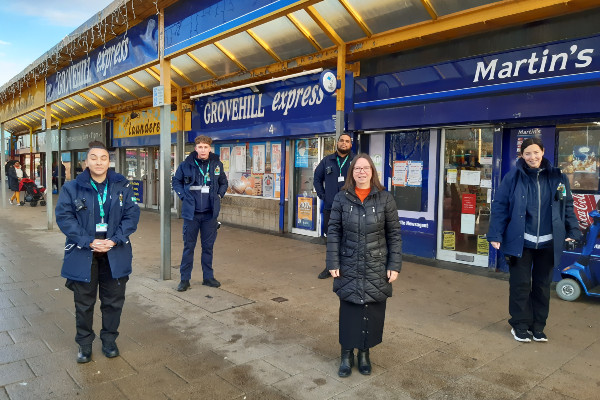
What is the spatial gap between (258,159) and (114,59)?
4266 millimetres

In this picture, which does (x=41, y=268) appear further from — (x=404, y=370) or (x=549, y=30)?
(x=549, y=30)

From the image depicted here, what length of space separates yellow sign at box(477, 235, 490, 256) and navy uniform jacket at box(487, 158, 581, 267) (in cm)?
277

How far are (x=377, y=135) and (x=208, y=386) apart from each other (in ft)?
19.3

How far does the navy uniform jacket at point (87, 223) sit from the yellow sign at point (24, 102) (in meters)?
9.29

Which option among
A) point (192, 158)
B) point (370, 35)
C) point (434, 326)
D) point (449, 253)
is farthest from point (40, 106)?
point (434, 326)

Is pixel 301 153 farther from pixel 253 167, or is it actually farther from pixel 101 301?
pixel 101 301

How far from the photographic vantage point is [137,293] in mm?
5508

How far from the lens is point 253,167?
11.1 m

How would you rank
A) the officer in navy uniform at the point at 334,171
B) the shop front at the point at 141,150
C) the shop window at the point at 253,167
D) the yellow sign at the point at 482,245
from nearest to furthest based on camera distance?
1. the officer in navy uniform at the point at 334,171
2. the yellow sign at the point at 482,245
3. the shop window at the point at 253,167
4. the shop front at the point at 141,150

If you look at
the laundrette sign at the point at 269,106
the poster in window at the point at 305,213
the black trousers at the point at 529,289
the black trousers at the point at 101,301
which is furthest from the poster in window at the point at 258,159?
the black trousers at the point at 529,289

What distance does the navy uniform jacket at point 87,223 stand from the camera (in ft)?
11.3

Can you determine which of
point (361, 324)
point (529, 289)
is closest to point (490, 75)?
point (529, 289)

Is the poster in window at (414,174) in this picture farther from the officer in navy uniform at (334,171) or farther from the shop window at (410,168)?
the officer in navy uniform at (334,171)

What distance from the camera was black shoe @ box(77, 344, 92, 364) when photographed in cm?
357
